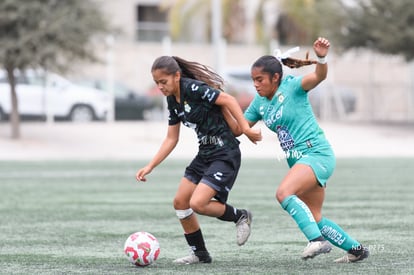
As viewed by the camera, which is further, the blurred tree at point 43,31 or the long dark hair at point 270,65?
the blurred tree at point 43,31

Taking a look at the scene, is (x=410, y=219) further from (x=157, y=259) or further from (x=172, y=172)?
(x=172, y=172)

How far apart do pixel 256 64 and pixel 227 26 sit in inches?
1608

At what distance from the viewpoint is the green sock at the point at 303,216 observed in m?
7.81

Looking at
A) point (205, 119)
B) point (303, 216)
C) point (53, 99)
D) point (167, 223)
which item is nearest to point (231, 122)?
point (205, 119)

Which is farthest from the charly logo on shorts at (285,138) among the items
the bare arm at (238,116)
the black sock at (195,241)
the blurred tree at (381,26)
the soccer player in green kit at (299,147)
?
the blurred tree at (381,26)

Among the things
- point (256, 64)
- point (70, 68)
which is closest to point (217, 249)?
point (256, 64)

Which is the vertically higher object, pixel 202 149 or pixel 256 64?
pixel 256 64

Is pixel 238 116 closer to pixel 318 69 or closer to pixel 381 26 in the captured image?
pixel 318 69

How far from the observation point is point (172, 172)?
21.0 meters

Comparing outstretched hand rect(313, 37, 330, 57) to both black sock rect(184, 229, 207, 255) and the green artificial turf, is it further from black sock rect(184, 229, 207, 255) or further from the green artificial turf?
black sock rect(184, 229, 207, 255)

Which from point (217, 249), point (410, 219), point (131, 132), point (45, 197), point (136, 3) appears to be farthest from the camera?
point (136, 3)

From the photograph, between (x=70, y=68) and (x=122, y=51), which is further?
(x=122, y=51)

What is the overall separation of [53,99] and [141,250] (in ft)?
80.8

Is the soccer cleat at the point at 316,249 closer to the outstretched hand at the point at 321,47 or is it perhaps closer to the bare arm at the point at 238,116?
the bare arm at the point at 238,116
